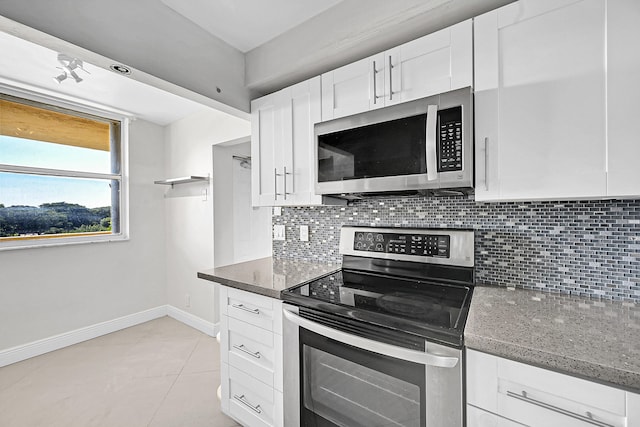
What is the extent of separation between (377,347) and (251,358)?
34.3 inches

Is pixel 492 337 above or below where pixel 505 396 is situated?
above

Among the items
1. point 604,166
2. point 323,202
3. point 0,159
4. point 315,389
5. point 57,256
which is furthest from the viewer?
point 57,256

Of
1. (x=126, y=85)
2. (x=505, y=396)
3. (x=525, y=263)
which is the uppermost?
(x=126, y=85)

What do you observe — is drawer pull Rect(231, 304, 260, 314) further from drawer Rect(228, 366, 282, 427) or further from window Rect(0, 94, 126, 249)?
window Rect(0, 94, 126, 249)

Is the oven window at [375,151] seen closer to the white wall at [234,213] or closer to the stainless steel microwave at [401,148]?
the stainless steel microwave at [401,148]

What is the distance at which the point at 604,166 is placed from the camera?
96 centimetres

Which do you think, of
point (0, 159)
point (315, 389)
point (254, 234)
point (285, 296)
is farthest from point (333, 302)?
point (0, 159)

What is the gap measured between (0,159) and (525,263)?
4.08 m

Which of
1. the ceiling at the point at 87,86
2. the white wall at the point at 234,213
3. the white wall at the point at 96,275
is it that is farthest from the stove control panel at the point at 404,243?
the white wall at the point at 96,275

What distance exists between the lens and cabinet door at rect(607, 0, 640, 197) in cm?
92

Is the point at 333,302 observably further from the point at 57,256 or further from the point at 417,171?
the point at 57,256

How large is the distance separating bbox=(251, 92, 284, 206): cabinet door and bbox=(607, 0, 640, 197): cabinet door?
1513 mm

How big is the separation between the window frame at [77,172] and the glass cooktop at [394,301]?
288cm

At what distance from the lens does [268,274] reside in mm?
1685
